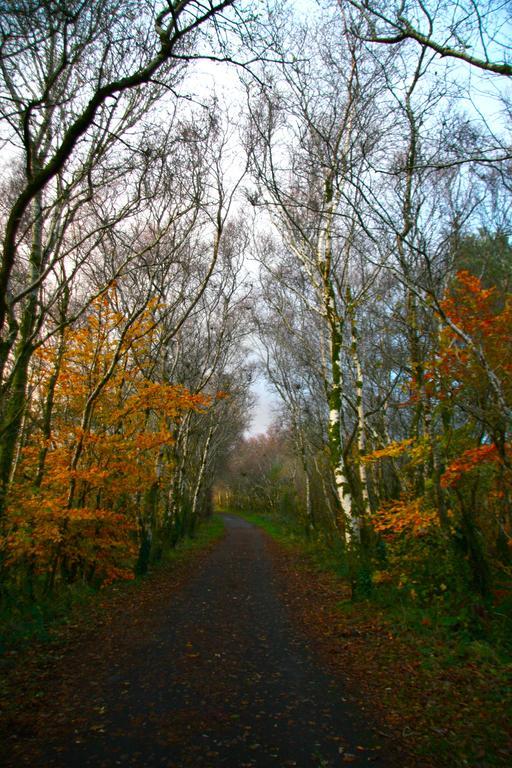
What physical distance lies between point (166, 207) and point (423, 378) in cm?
717

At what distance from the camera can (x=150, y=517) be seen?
1127cm

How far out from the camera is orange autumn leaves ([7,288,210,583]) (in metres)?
7.84

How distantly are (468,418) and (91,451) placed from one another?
24.0 ft

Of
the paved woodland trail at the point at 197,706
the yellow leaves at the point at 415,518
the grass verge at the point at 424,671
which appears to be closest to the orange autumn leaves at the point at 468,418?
the yellow leaves at the point at 415,518

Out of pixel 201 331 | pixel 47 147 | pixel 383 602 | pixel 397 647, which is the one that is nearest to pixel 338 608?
pixel 383 602

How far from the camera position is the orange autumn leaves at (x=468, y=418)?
5.77m

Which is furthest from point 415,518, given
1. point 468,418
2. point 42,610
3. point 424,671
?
point 42,610

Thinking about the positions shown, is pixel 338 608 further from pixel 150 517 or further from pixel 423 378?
pixel 150 517

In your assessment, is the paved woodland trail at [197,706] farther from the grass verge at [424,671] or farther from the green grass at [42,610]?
the green grass at [42,610]

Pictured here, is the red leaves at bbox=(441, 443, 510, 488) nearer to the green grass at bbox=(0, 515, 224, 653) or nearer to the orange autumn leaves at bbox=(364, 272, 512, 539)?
the orange autumn leaves at bbox=(364, 272, 512, 539)

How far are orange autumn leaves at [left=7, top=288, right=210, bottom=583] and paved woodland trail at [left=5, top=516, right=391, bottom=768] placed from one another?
2.39 metres

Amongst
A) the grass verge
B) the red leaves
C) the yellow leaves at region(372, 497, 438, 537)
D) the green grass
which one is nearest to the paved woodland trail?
the grass verge

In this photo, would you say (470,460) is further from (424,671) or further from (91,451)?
(91,451)

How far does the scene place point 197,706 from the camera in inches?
157
